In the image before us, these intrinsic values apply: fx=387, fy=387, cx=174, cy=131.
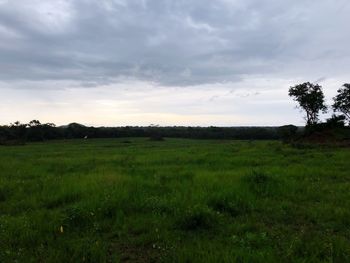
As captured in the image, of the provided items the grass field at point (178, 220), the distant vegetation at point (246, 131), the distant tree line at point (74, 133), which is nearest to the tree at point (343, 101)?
the distant vegetation at point (246, 131)

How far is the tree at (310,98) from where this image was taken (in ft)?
180

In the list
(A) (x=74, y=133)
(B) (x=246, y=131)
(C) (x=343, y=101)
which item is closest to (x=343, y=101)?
(C) (x=343, y=101)

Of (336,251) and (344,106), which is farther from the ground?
(344,106)

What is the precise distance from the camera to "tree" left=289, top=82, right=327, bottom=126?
54938 millimetres

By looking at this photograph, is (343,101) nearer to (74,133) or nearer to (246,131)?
(246,131)

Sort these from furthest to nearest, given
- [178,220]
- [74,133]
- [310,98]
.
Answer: [74,133], [310,98], [178,220]

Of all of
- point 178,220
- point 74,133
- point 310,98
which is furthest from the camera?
point 74,133

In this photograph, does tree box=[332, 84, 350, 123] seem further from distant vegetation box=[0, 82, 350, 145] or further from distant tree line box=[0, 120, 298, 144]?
distant tree line box=[0, 120, 298, 144]

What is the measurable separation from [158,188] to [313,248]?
6.26 meters

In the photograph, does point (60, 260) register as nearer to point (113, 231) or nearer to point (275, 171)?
point (113, 231)

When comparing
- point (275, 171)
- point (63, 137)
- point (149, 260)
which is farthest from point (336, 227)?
point (63, 137)

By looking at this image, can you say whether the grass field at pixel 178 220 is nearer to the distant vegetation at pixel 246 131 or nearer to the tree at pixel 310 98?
the distant vegetation at pixel 246 131

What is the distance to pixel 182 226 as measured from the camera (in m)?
7.84

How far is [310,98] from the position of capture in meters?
55.0
